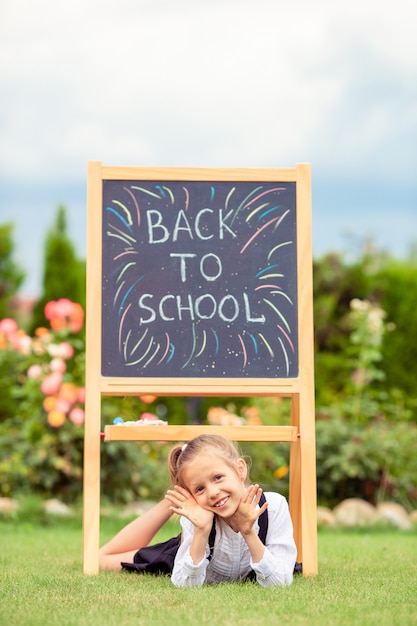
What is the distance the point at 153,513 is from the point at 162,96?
706 inches

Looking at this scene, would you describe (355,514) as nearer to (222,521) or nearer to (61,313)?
(61,313)

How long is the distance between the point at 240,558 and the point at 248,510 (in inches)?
15.0

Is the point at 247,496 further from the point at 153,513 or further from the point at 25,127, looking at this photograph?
the point at 25,127

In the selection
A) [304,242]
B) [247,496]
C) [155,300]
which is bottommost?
[247,496]

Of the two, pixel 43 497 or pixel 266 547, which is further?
pixel 43 497

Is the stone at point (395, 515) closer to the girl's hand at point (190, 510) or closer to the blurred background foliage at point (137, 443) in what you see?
the blurred background foliage at point (137, 443)

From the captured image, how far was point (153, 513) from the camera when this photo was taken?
3832 millimetres

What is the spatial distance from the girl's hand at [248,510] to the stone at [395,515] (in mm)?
3470

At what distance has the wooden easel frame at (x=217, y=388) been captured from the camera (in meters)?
3.63

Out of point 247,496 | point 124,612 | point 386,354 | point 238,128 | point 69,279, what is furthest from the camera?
point 238,128

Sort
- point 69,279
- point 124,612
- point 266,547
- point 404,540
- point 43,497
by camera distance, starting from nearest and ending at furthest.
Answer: point 124,612
point 266,547
point 404,540
point 43,497
point 69,279

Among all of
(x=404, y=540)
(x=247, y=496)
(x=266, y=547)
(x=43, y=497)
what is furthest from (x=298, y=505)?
(x=43, y=497)

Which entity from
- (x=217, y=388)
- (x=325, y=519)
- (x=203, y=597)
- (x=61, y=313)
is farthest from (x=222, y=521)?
(x=61, y=313)

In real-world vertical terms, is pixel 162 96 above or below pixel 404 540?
above
